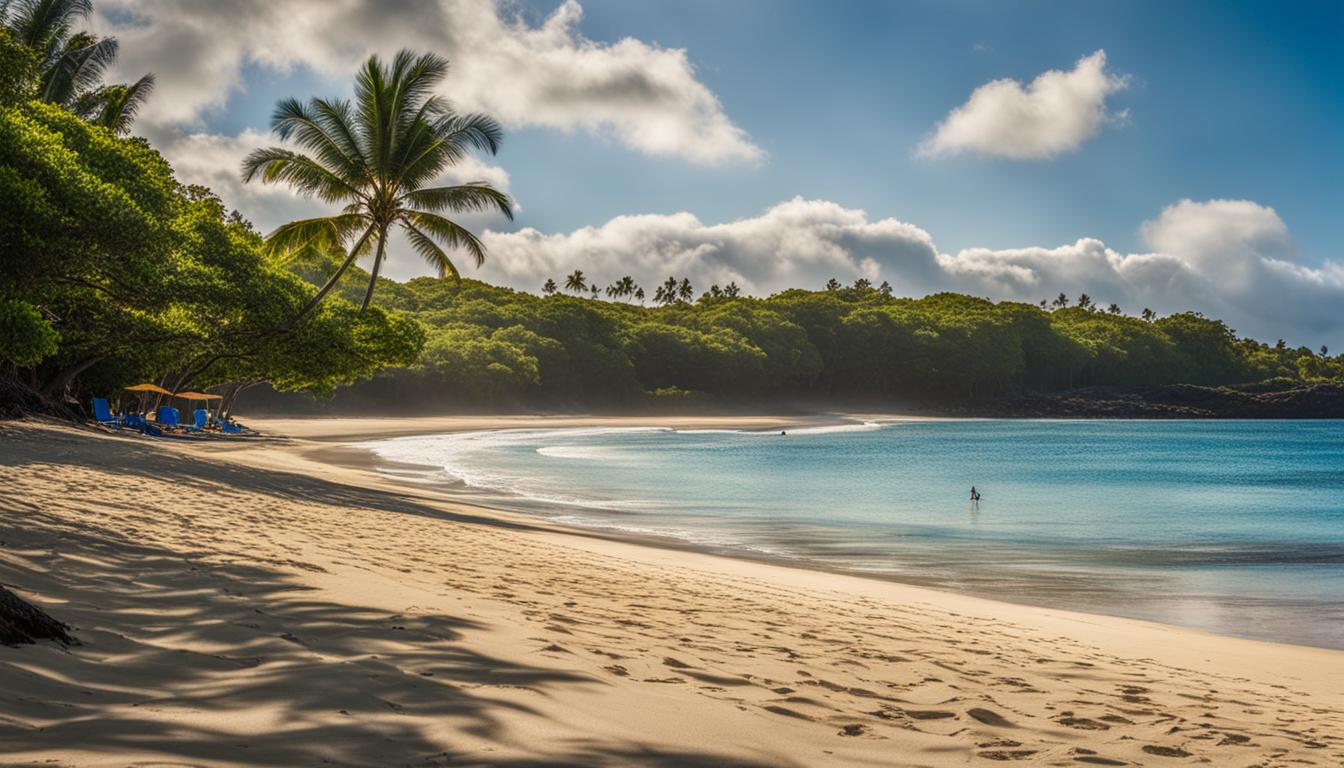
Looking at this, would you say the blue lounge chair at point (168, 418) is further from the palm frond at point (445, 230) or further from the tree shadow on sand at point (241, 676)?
the tree shadow on sand at point (241, 676)

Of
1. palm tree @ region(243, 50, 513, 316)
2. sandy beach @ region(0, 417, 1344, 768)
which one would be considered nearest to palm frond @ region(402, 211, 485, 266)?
palm tree @ region(243, 50, 513, 316)

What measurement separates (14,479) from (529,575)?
604 cm

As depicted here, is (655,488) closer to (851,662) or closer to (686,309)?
(851,662)

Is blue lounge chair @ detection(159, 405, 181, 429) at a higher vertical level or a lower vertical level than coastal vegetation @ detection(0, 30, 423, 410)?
lower

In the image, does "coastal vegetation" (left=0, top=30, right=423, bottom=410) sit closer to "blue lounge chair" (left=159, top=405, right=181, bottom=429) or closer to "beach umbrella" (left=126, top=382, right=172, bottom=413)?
"beach umbrella" (left=126, top=382, right=172, bottom=413)

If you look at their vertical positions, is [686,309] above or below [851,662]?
above

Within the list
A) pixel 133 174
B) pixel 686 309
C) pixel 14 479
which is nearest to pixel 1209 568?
pixel 14 479

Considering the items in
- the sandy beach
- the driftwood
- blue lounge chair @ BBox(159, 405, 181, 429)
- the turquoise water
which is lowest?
the turquoise water

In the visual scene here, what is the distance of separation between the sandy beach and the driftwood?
11cm

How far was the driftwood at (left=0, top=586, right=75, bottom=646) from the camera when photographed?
3668 millimetres

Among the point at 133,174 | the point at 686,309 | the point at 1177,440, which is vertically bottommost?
the point at 1177,440

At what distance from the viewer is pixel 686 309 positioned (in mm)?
136125

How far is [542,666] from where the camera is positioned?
4551mm

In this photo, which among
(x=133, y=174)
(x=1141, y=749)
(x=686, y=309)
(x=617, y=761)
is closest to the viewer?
(x=617, y=761)
